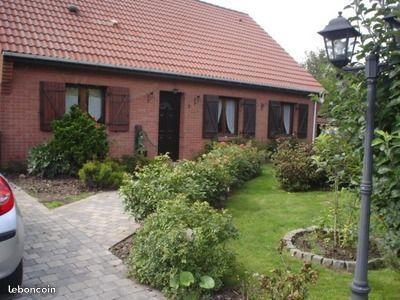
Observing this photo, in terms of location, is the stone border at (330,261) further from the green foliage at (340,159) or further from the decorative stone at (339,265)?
the green foliage at (340,159)

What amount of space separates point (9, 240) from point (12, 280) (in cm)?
52

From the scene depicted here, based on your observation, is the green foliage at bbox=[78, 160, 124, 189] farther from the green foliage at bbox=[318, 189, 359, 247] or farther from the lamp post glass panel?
the lamp post glass panel

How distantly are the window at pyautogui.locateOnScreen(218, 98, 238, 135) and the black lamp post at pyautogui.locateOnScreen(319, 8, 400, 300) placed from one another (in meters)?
10.9

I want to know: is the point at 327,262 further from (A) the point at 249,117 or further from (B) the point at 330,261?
(A) the point at 249,117

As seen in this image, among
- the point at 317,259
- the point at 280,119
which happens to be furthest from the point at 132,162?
the point at 280,119

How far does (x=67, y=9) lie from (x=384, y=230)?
11.7 metres

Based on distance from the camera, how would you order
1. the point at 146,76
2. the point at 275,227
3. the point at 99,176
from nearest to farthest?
the point at 275,227 < the point at 99,176 < the point at 146,76

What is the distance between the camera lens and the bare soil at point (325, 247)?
198 inches

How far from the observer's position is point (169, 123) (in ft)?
44.4

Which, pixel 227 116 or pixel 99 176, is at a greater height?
pixel 227 116

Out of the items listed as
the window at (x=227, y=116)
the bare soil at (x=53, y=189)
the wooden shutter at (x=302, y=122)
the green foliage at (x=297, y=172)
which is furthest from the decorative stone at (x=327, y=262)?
the wooden shutter at (x=302, y=122)

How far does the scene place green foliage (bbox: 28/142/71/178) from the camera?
961cm

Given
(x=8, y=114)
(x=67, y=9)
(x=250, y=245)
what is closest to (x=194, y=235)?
(x=250, y=245)

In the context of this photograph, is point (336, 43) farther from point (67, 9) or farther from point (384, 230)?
point (67, 9)
